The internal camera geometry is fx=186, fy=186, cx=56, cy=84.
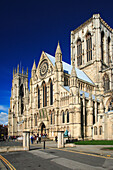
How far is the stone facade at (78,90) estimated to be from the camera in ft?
120

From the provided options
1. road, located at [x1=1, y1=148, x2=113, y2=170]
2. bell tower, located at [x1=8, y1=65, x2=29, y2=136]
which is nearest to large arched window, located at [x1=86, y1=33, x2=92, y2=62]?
bell tower, located at [x1=8, y1=65, x2=29, y2=136]

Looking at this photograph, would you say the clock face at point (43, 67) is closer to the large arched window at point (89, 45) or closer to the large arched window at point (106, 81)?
the large arched window at point (89, 45)

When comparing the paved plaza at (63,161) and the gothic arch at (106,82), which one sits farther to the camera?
the gothic arch at (106,82)

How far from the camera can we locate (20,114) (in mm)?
74812

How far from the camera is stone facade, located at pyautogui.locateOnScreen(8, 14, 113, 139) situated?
3662 centimetres

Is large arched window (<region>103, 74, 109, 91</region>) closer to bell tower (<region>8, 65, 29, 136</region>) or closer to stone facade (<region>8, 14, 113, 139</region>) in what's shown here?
stone facade (<region>8, 14, 113, 139</region>)

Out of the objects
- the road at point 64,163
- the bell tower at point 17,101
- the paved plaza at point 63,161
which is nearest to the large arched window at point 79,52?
the bell tower at point 17,101

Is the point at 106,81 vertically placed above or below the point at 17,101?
above

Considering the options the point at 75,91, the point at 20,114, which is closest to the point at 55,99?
the point at 75,91

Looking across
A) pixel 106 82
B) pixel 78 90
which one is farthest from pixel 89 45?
pixel 78 90

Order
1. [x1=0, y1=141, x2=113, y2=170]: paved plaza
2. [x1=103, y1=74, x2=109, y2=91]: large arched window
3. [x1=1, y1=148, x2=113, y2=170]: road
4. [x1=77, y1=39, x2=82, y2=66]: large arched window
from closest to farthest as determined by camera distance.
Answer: [x1=1, y1=148, x2=113, y2=170]: road
[x1=0, y1=141, x2=113, y2=170]: paved plaza
[x1=103, y1=74, x2=109, y2=91]: large arched window
[x1=77, y1=39, x2=82, y2=66]: large arched window

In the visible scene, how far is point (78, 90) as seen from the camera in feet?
123

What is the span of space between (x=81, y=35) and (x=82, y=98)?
31.0 metres

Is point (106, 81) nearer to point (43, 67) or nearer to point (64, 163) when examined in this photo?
point (43, 67)
